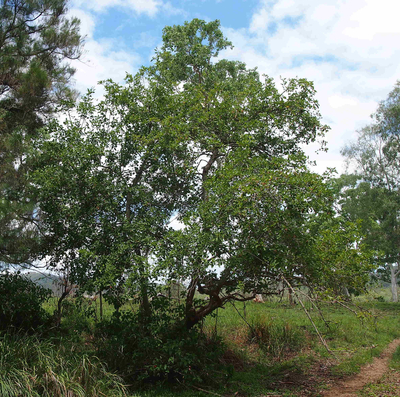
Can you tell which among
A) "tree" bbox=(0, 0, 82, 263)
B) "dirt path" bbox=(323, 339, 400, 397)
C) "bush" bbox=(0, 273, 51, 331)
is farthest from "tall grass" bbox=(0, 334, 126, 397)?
"dirt path" bbox=(323, 339, 400, 397)

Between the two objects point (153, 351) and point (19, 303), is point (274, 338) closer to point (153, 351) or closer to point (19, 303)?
point (153, 351)

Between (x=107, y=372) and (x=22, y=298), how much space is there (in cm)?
267

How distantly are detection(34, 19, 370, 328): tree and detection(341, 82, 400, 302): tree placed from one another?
15955mm

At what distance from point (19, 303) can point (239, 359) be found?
4861 mm

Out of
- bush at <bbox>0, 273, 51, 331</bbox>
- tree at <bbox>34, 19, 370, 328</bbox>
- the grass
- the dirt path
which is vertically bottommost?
the dirt path

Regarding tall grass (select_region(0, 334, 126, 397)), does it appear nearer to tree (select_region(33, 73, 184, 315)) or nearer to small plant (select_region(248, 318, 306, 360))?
tree (select_region(33, 73, 184, 315))

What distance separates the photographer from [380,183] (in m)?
23.7

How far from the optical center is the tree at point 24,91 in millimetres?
7022

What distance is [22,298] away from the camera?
316 inches

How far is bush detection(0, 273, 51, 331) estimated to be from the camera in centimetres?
793

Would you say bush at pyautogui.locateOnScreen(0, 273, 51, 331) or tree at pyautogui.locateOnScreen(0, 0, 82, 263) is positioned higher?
tree at pyautogui.locateOnScreen(0, 0, 82, 263)

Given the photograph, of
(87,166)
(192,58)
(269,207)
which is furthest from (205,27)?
(269,207)

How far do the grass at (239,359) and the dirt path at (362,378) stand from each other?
19 cm

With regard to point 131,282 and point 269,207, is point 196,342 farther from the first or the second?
point 269,207
